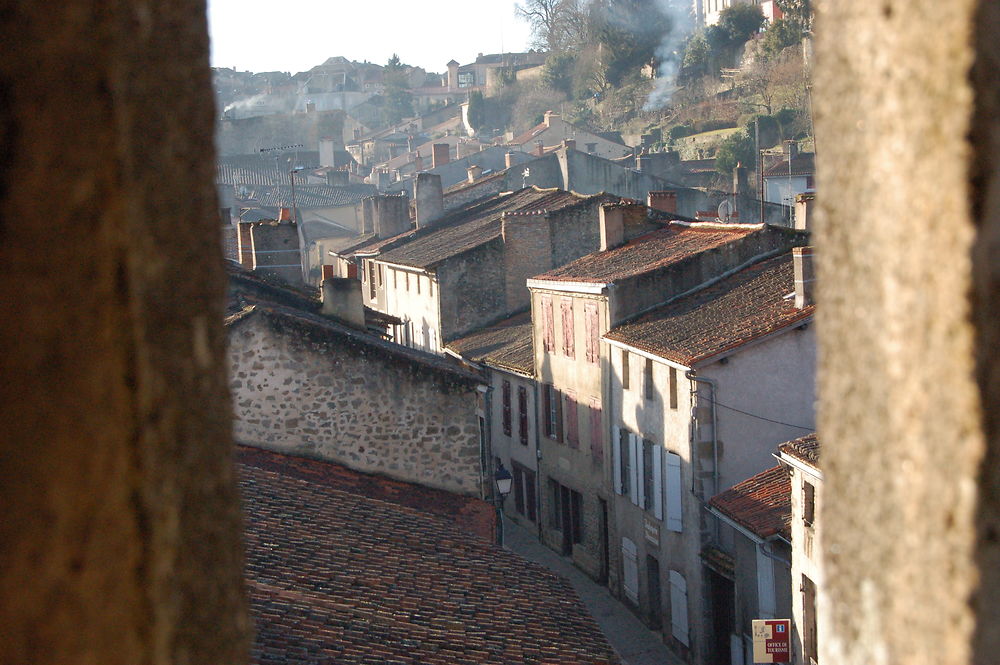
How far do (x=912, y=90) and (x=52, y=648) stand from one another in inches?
56.7

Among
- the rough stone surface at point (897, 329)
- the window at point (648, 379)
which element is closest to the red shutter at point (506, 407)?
the window at point (648, 379)

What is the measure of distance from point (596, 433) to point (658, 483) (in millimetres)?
3665

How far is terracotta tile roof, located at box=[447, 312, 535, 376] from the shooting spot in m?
29.4

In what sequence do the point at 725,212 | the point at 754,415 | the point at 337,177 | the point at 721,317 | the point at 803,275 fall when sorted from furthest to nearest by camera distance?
the point at 337,177 → the point at 725,212 → the point at 721,317 → the point at 754,415 → the point at 803,275

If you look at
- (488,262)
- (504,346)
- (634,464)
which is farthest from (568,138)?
(634,464)

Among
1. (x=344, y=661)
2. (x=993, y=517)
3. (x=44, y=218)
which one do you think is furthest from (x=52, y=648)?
(x=344, y=661)

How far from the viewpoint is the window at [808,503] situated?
1503cm

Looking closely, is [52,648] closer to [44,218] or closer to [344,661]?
[44,218]

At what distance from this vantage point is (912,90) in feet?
6.43

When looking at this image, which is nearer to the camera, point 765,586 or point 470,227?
point 765,586

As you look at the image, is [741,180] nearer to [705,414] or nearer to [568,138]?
[568,138]

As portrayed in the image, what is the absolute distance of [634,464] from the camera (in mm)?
22734

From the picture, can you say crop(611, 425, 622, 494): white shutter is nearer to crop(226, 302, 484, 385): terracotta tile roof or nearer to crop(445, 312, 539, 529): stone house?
crop(445, 312, 539, 529): stone house

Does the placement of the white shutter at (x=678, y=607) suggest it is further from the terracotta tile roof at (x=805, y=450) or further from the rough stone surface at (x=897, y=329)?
the rough stone surface at (x=897, y=329)
